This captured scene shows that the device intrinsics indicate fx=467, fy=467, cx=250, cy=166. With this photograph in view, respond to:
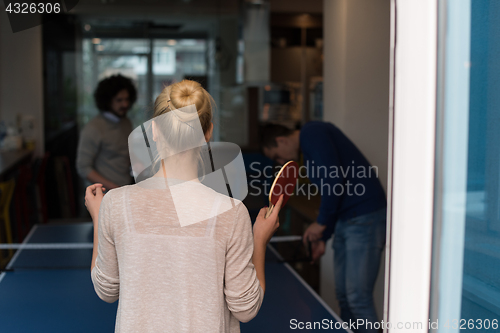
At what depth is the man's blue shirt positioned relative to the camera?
219 centimetres

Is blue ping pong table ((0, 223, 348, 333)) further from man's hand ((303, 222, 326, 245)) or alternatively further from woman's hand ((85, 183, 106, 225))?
woman's hand ((85, 183, 106, 225))

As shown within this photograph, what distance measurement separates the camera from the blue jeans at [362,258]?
2312 mm

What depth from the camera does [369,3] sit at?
8.72ft

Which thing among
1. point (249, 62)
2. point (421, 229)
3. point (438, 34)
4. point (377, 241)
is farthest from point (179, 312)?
point (249, 62)

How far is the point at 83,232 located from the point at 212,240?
2.19 metres

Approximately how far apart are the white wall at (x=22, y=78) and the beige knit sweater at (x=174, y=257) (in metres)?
4.65

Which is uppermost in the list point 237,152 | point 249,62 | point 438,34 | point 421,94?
point 249,62

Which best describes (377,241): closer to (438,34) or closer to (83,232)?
(438,34)

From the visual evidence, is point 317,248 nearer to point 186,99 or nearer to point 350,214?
point 350,214

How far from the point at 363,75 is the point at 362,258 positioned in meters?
1.09

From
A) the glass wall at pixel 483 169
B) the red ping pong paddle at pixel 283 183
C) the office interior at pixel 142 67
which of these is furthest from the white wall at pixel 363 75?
the office interior at pixel 142 67

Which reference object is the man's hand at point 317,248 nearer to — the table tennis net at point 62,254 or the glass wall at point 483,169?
the table tennis net at point 62,254

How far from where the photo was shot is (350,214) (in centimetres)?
233

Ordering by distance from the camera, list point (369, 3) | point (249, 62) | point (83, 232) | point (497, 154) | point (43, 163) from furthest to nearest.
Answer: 1. point (249, 62)
2. point (43, 163)
3. point (83, 232)
4. point (369, 3)
5. point (497, 154)
